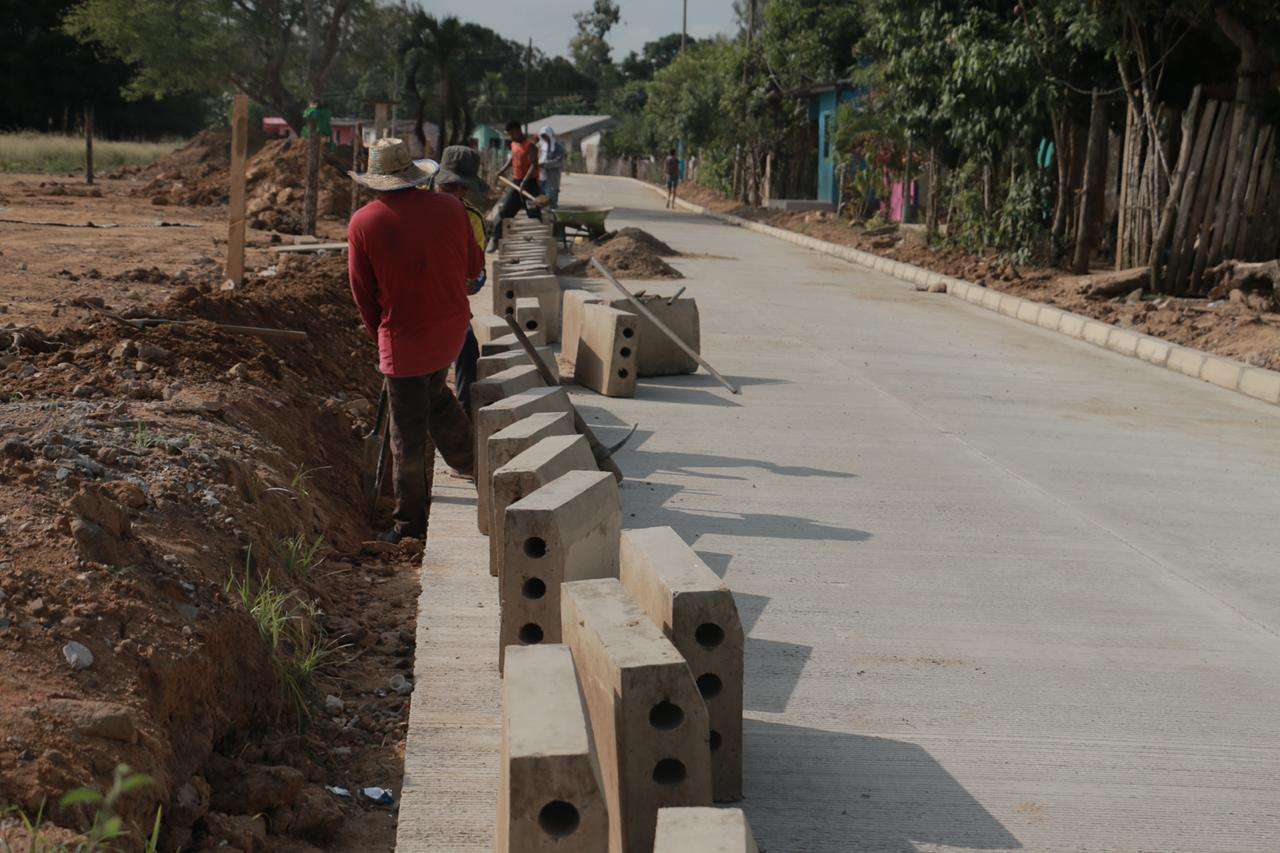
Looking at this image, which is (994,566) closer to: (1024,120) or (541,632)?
(541,632)

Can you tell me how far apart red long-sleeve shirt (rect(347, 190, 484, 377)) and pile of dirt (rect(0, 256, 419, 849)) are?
822 mm

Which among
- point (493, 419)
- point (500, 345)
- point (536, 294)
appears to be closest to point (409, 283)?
point (493, 419)

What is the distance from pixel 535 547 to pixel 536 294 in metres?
7.60

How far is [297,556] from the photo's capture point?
220 inches

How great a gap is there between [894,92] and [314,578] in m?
18.1

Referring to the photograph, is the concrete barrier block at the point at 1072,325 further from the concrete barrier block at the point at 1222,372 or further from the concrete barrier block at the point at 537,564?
the concrete barrier block at the point at 537,564

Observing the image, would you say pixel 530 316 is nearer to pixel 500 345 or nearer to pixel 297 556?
pixel 500 345

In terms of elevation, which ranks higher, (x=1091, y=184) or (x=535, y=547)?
(x=1091, y=184)

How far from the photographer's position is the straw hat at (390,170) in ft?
19.9

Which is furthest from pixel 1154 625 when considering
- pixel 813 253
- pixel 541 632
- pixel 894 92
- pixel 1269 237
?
pixel 813 253

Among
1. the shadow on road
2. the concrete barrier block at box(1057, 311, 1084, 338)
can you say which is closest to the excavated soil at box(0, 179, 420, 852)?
the shadow on road

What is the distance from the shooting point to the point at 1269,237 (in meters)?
14.9

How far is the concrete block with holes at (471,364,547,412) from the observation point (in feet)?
22.6

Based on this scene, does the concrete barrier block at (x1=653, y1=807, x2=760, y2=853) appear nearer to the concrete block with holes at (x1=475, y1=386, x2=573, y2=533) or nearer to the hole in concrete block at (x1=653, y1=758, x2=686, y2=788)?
the hole in concrete block at (x1=653, y1=758, x2=686, y2=788)
